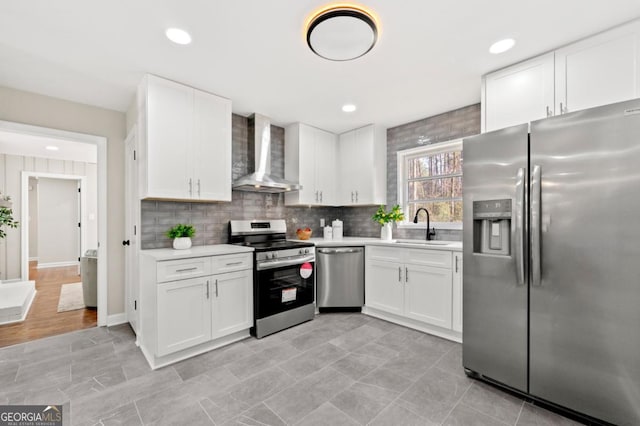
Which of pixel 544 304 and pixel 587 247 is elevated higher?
pixel 587 247

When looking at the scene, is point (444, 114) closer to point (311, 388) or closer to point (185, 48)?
point (185, 48)

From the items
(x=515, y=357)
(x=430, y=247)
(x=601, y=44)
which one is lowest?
(x=515, y=357)

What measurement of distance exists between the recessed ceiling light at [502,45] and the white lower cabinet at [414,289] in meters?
1.75

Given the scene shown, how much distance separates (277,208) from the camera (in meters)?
3.87

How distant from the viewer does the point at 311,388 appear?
1.95 meters

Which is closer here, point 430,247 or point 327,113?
point 430,247

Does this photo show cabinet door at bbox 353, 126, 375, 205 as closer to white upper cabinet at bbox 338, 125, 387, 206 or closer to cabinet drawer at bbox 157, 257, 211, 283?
white upper cabinet at bbox 338, 125, 387, 206

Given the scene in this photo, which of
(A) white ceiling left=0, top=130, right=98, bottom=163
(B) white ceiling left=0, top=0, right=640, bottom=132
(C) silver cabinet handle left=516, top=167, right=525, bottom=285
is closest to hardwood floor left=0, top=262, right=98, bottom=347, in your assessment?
(A) white ceiling left=0, top=130, right=98, bottom=163

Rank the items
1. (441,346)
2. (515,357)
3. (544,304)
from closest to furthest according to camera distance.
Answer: (544,304)
(515,357)
(441,346)

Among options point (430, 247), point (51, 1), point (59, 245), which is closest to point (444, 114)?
point (430, 247)

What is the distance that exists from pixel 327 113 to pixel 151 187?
2161 millimetres

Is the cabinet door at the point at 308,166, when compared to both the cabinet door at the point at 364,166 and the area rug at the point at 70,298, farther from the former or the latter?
the area rug at the point at 70,298

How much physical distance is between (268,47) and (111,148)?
2408 millimetres

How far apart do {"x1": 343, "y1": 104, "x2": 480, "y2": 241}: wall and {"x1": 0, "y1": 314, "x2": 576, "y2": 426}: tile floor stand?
1442mm
